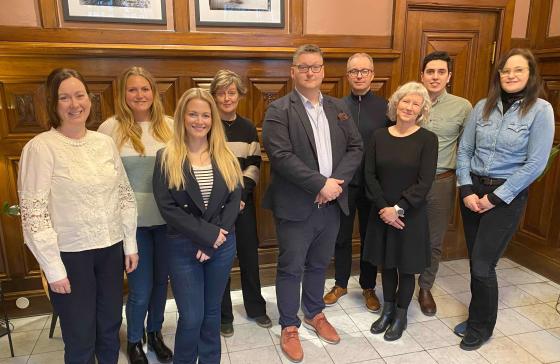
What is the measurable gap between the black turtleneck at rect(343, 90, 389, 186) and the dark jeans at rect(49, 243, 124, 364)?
1.40 metres

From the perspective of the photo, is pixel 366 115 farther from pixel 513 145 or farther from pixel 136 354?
pixel 136 354

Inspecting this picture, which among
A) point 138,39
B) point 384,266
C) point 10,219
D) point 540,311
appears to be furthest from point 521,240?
point 10,219

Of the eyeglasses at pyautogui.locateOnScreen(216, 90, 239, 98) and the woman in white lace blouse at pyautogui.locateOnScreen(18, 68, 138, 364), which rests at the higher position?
the eyeglasses at pyautogui.locateOnScreen(216, 90, 239, 98)

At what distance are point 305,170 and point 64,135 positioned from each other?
105cm

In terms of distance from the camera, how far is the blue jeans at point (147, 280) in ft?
6.40

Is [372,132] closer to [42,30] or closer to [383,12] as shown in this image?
[383,12]

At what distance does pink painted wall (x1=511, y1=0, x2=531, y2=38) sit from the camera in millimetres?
3148

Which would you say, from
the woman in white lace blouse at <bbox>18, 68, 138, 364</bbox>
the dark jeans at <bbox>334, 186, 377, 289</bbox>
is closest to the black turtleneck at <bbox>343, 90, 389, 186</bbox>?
the dark jeans at <bbox>334, 186, 377, 289</bbox>

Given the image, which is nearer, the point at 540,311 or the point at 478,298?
the point at 478,298

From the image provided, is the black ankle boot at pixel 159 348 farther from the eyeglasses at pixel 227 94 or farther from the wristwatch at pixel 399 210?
the wristwatch at pixel 399 210

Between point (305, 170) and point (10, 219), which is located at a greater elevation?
point (305, 170)

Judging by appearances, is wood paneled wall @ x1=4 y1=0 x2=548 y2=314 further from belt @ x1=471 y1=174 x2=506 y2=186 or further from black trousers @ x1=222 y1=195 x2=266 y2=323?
belt @ x1=471 y1=174 x2=506 y2=186

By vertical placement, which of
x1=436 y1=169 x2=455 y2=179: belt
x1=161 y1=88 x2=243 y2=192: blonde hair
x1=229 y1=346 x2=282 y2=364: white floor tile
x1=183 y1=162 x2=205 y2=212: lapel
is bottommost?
x1=229 y1=346 x2=282 y2=364: white floor tile

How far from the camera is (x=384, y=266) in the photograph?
2.29 meters
